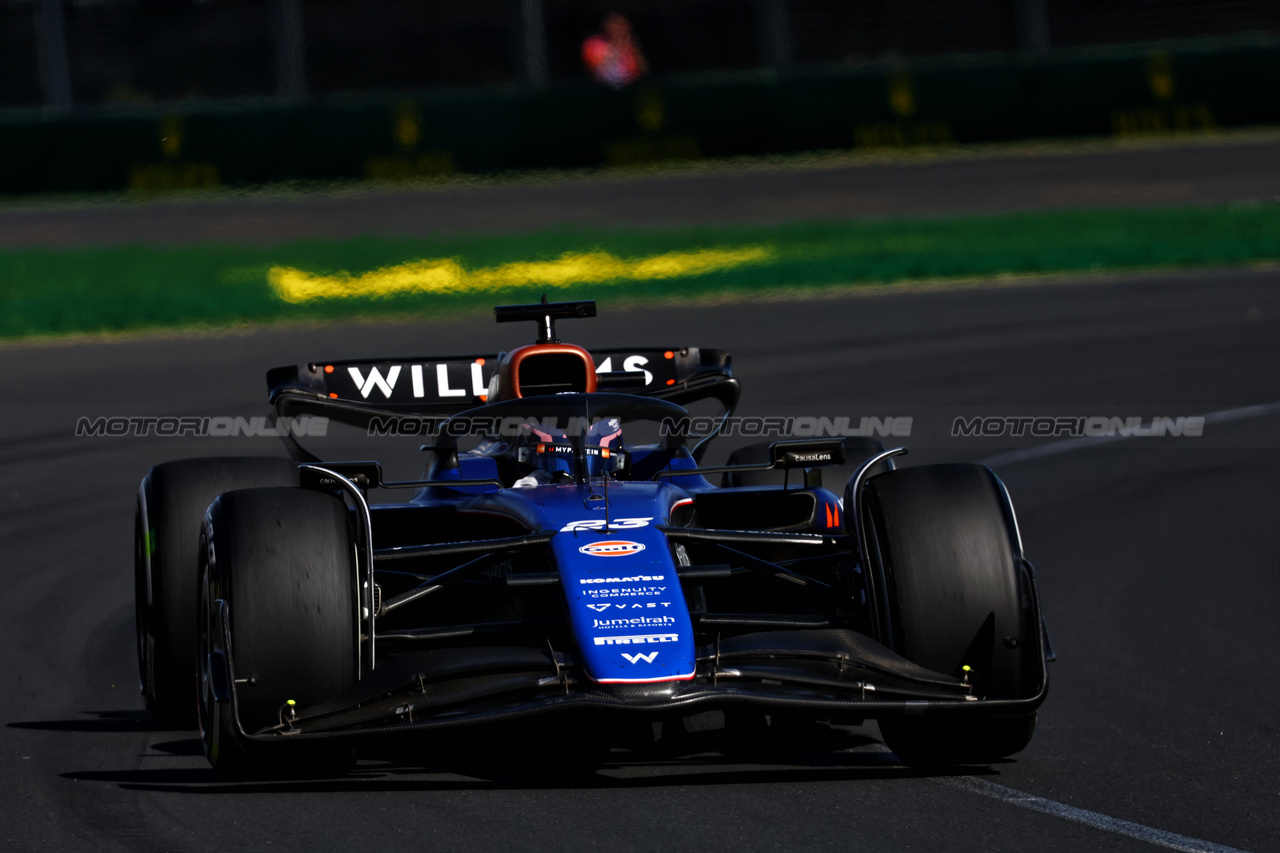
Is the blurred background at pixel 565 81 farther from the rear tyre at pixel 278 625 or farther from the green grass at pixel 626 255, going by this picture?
the rear tyre at pixel 278 625

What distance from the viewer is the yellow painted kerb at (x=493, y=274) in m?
19.9

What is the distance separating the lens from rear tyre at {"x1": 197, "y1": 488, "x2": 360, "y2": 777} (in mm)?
5262

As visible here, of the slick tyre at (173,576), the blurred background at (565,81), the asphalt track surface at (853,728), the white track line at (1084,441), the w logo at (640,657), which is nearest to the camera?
the asphalt track surface at (853,728)

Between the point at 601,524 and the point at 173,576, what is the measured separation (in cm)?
155

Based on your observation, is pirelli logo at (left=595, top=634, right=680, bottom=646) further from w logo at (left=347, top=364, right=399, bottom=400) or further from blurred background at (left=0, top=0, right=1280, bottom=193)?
blurred background at (left=0, top=0, right=1280, bottom=193)

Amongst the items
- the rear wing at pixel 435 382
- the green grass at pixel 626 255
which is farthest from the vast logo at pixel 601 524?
the green grass at pixel 626 255

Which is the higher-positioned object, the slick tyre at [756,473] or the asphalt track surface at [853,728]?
the slick tyre at [756,473]

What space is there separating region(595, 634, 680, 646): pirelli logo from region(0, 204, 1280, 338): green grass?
43.8 ft

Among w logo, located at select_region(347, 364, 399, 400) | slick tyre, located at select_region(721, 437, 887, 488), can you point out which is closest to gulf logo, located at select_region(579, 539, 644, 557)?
slick tyre, located at select_region(721, 437, 887, 488)

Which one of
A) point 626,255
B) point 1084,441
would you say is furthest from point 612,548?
point 626,255

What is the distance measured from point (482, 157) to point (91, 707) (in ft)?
69.5

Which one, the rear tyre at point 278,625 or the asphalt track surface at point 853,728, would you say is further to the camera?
the rear tyre at point 278,625

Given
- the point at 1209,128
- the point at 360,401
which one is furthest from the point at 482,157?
the point at 360,401

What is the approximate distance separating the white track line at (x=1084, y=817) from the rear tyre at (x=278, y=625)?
71.9 inches
